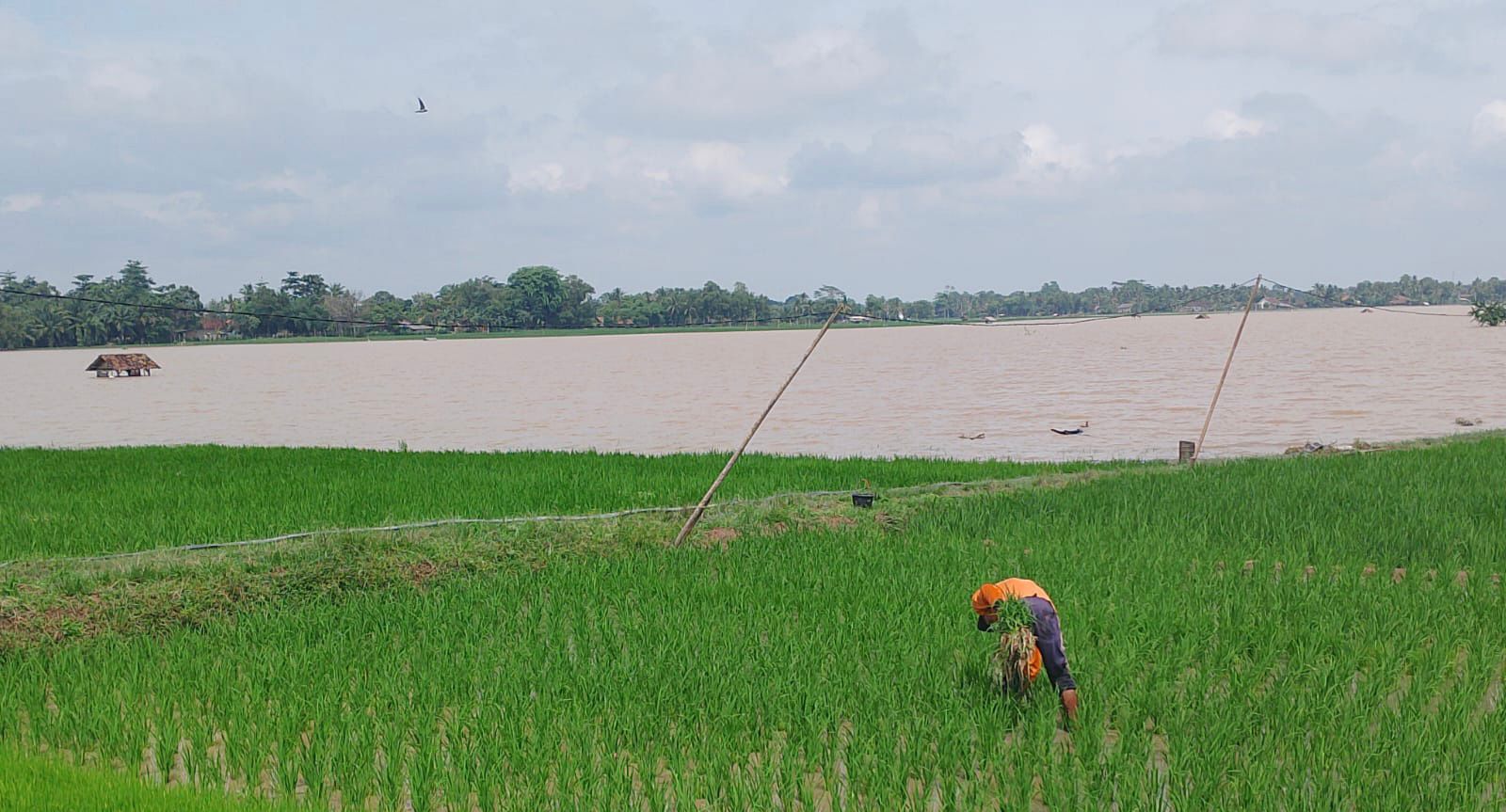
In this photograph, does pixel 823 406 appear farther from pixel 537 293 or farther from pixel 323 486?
pixel 537 293

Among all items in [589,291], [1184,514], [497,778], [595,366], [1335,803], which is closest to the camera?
[1335,803]

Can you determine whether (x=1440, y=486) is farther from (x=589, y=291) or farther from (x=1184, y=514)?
(x=589, y=291)

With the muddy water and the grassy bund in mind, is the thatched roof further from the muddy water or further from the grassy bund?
the grassy bund

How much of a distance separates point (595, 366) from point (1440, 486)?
48.7 m

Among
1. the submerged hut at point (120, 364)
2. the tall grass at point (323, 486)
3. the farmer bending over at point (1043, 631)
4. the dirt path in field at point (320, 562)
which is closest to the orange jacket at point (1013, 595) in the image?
the farmer bending over at point (1043, 631)

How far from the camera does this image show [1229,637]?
5355mm

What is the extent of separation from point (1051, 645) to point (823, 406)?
24.0 m

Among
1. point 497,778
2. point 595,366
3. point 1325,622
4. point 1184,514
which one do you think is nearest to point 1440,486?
point 1184,514

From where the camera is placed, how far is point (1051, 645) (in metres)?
4.44

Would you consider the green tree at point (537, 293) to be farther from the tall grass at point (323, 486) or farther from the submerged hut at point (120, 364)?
the tall grass at point (323, 486)

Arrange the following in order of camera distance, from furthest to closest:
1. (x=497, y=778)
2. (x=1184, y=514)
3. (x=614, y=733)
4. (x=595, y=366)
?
(x=595, y=366) < (x=1184, y=514) < (x=614, y=733) < (x=497, y=778)

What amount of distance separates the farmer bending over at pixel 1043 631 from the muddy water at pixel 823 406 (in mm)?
12722

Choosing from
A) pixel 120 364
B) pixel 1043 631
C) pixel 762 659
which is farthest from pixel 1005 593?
pixel 120 364

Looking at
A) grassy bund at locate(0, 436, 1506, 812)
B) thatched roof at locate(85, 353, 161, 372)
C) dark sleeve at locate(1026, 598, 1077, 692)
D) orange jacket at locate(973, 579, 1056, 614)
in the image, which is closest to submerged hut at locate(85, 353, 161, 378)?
thatched roof at locate(85, 353, 161, 372)
